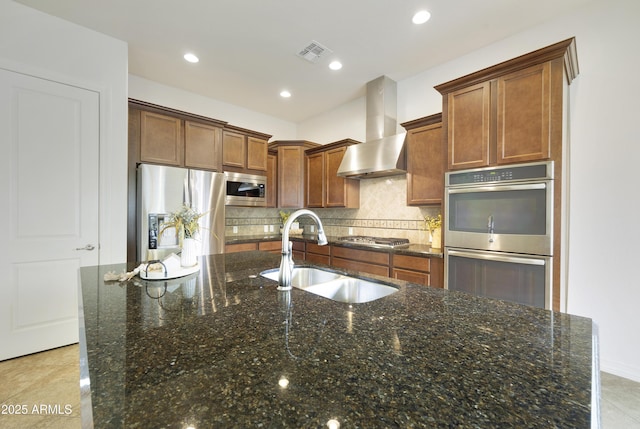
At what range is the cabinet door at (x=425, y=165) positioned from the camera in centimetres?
295

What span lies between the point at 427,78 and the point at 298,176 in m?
2.33

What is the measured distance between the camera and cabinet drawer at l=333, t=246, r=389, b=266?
307 centimetres

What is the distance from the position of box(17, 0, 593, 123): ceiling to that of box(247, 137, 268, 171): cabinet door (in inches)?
32.4

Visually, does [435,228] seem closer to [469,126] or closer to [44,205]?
[469,126]

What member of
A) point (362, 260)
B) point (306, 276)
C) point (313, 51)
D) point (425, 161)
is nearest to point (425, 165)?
point (425, 161)

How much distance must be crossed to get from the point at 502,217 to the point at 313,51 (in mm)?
2516

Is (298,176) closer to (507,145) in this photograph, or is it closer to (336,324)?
(507,145)

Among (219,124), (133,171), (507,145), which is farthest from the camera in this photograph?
(219,124)

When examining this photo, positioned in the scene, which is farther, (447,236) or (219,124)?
(219,124)

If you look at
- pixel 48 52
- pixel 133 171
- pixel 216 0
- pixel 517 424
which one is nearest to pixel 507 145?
pixel 517 424

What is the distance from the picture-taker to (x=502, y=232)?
2.23 meters

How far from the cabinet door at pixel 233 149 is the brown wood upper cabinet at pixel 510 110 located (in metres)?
2.74

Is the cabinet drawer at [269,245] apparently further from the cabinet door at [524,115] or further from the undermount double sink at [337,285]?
the cabinet door at [524,115]

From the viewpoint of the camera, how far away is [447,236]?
8.40 ft
